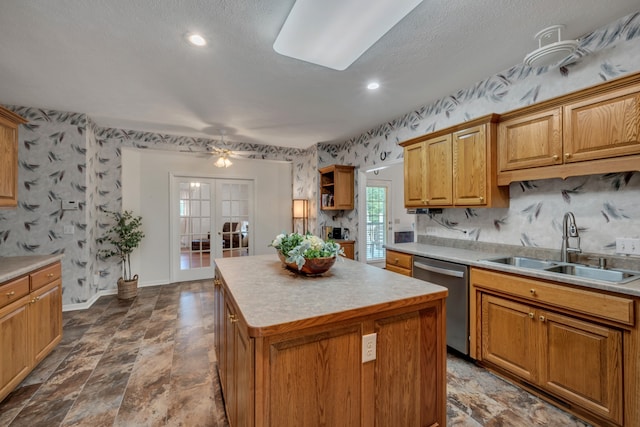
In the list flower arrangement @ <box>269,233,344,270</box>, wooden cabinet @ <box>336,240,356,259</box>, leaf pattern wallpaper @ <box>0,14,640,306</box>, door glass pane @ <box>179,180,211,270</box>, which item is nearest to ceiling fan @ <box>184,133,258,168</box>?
leaf pattern wallpaper @ <box>0,14,640,306</box>

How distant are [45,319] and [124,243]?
6.73 feet

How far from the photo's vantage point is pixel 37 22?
1891mm

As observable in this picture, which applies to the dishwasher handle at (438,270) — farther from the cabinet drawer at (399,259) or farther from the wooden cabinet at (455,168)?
the wooden cabinet at (455,168)

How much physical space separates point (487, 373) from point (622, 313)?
1.08 meters

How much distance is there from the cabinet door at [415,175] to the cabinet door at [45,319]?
355 cm

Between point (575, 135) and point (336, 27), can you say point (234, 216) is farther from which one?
point (575, 135)

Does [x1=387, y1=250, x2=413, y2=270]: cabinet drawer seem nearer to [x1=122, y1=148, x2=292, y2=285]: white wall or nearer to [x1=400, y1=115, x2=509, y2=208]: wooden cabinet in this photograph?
[x1=400, y1=115, x2=509, y2=208]: wooden cabinet

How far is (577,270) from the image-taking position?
6.57ft

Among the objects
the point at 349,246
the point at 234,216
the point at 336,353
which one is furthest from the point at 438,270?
the point at 234,216

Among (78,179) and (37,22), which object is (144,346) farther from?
(37,22)

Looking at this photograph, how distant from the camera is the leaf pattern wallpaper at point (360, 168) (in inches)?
76.8

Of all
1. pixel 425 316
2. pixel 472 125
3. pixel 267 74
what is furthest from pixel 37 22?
pixel 472 125

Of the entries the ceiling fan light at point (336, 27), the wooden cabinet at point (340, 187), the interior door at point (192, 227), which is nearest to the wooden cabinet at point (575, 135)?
the ceiling fan light at point (336, 27)

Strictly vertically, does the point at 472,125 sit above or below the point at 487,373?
above
